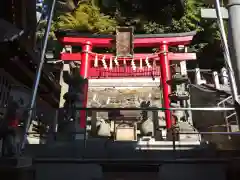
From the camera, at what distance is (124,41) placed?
13.1 meters

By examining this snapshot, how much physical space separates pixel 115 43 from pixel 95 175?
8987 mm

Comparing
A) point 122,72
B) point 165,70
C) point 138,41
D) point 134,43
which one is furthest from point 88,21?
point 165,70

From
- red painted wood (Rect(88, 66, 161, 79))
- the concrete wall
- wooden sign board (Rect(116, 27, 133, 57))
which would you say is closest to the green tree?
wooden sign board (Rect(116, 27, 133, 57))

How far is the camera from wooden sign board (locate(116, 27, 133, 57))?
12.9 m

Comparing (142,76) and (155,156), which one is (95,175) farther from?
(142,76)

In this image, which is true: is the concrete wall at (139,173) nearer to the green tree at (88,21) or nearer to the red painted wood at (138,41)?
the red painted wood at (138,41)

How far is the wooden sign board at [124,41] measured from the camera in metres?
12.9

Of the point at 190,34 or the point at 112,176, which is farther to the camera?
the point at 190,34

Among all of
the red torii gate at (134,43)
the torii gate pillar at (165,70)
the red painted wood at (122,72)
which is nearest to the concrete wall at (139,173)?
the torii gate pillar at (165,70)

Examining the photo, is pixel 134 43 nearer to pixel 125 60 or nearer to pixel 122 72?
pixel 125 60

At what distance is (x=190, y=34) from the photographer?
13.5 m

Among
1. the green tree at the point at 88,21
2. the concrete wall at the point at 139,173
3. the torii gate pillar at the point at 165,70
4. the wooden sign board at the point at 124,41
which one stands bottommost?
the concrete wall at the point at 139,173

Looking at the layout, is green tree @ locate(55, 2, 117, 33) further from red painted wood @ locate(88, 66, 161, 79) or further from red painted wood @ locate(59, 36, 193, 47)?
red painted wood @ locate(88, 66, 161, 79)

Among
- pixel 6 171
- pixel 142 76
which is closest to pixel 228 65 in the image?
pixel 6 171
